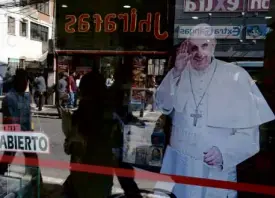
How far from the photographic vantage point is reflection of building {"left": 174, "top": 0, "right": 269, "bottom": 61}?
2080mm

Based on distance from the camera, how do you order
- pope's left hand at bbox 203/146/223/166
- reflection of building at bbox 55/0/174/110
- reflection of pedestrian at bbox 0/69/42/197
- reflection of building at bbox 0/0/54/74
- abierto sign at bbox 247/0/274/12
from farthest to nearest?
reflection of pedestrian at bbox 0/69/42/197 → reflection of building at bbox 0/0/54/74 → reflection of building at bbox 55/0/174/110 → pope's left hand at bbox 203/146/223/166 → abierto sign at bbox 247/0/274/12

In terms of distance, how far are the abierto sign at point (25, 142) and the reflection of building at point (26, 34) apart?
0.50 m

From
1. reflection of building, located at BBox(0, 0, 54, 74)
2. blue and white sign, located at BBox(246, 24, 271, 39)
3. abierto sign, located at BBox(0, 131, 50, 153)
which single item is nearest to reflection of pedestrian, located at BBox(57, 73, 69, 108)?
reflection of building, located at BBox(0, 0, 54, 74)

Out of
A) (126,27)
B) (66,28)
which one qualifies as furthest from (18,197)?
(126,27)

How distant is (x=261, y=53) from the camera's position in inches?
82.3

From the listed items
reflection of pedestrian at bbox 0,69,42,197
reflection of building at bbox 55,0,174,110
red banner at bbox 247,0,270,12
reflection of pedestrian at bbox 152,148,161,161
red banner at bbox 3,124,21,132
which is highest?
red banner at bbox 247,0,270,12

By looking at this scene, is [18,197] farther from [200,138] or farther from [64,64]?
[200,138]

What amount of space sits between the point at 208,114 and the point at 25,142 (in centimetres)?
136

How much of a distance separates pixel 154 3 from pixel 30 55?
101cm

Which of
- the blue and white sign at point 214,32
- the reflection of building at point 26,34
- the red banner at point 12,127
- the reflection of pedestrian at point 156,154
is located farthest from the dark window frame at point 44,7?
the reflection of pedestrian at point 156,154

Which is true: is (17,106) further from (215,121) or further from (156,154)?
(215,121)

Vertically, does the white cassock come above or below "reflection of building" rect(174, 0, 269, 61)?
below

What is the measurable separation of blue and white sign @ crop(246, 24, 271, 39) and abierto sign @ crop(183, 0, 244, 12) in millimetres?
133

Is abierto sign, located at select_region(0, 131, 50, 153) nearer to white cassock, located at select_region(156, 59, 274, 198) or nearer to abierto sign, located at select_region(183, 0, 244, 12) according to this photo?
white cassock, located at select_region(156, 59, 274, 198)
